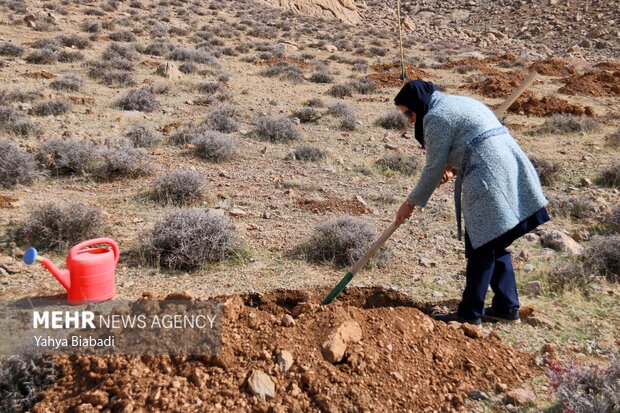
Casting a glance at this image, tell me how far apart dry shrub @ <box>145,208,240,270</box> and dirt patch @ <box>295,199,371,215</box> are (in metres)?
1.38

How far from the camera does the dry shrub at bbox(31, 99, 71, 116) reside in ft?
26.4

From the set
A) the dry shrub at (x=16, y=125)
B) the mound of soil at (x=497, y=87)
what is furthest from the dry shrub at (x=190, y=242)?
the mound of soil at (x=497, y=87)

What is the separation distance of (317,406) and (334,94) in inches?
412

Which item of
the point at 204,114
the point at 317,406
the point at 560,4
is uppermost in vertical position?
the point at 560,4

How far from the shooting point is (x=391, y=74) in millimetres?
15156

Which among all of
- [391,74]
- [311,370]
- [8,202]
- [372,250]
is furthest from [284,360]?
[391,74]

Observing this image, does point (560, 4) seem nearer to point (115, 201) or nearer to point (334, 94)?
point (334, 94)

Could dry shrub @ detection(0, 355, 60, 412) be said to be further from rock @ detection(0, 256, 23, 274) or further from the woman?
the woman

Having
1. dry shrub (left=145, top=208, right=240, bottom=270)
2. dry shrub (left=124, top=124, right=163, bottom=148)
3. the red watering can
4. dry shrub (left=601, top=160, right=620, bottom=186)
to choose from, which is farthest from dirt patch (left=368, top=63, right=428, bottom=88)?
the red watering can

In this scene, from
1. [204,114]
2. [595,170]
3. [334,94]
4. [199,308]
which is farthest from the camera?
[334,94]

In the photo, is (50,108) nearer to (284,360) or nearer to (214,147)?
(214,147)

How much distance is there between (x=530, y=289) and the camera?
12.9ft

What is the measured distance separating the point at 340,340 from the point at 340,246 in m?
1.74

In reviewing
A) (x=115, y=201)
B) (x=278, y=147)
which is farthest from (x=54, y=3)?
(x=115, y=201)
